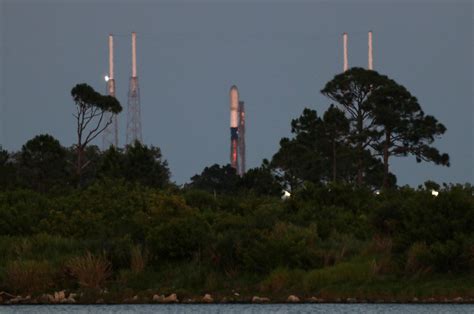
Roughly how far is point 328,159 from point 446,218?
1964 inches

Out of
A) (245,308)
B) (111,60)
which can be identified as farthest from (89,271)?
(111,60)

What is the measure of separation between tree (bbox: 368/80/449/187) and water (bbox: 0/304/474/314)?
52403 millimetres

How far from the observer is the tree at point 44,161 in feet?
297

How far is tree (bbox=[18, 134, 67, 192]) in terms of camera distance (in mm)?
90381

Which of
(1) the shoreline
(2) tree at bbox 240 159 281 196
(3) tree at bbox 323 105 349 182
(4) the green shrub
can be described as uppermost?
(3) tree at bbox 323 105 349 182

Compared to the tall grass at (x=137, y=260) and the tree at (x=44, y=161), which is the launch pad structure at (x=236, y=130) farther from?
the tall grass at (x=137, y=260)

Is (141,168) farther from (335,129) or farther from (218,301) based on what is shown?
(218,301)

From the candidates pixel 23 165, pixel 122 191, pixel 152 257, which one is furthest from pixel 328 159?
pixel 152 257

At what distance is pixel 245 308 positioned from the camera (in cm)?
3866

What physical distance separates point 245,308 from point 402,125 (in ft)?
181

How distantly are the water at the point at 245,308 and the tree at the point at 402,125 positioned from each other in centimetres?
5240

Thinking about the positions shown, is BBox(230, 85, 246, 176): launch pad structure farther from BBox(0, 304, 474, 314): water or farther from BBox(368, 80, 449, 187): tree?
BBox(0, 304, 474, 314): water

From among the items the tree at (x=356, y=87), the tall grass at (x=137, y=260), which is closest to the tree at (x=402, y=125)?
the tree at (x=356, y=87)

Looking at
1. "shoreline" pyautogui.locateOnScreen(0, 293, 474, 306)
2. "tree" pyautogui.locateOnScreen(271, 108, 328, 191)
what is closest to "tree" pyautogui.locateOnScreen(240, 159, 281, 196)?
"tree" pyautogui.locateOnScreen(271, 108, 328, 191)
